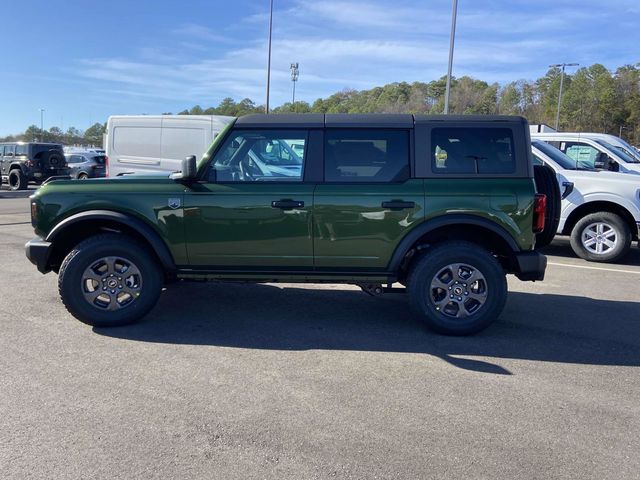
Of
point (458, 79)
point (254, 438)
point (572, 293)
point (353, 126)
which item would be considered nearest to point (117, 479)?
point (254, 438)

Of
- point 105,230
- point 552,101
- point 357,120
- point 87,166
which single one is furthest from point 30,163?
point 552,101

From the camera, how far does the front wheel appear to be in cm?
468

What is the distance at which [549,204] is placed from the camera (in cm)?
525

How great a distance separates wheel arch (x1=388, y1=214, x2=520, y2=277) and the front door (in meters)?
0.84

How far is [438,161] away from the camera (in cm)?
474

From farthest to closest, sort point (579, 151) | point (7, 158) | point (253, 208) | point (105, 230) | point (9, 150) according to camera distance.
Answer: point (9, 150) < point (7, 158) < point (579, 151) < point (105, 230) < point (253, 208)

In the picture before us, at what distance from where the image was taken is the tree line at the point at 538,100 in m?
64.5

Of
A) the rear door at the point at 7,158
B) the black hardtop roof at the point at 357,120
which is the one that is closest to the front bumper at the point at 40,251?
the black hardtop roof at the point at 357,120

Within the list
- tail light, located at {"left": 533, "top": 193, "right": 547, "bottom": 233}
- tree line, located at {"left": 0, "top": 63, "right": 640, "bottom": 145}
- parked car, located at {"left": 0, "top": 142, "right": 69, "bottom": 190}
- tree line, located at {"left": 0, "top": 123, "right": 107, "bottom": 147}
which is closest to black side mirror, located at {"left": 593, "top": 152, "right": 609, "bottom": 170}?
tail light, located at {"left": 533, "top": 193, "right": 547, "bottom": 233}

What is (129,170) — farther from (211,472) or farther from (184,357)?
(211,472)

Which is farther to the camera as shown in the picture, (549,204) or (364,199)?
(549,204)

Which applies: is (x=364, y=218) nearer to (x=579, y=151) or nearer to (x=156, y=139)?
(x=579, y=151)

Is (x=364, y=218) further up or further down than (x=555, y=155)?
further down

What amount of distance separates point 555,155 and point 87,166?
64.0ft
